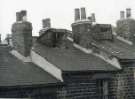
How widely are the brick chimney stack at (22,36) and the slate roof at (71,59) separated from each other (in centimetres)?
71

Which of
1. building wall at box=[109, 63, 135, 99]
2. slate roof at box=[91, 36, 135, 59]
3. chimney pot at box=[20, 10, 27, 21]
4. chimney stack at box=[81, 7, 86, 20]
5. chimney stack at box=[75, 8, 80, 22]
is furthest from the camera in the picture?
chimney stack at box=[75, 8, 80, 22]

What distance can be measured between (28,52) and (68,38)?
602cm

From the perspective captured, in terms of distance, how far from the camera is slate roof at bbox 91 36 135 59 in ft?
91.5

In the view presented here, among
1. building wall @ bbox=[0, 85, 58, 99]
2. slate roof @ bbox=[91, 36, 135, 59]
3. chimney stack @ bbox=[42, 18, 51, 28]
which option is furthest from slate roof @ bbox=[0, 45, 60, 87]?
chimney stack @ bbox=[42, 18, 51, 28]

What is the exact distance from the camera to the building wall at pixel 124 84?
2669 centimetres

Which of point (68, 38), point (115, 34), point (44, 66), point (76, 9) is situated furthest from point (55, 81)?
point (115, 34)

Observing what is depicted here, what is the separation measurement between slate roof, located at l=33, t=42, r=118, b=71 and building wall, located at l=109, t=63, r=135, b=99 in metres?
0.78

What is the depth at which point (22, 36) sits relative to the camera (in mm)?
25016

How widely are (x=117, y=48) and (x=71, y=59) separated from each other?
4.85 m

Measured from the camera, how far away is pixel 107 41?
105 ft

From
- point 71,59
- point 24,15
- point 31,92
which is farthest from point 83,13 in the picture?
point 31,92

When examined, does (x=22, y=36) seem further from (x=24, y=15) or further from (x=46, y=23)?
(x=46, y=23)

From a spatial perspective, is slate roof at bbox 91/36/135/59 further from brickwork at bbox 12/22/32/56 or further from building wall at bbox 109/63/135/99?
brickwork at bbox 12/22/32/56

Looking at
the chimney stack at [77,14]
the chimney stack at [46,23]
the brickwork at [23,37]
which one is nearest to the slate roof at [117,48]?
the chimney stack at [77,14]
